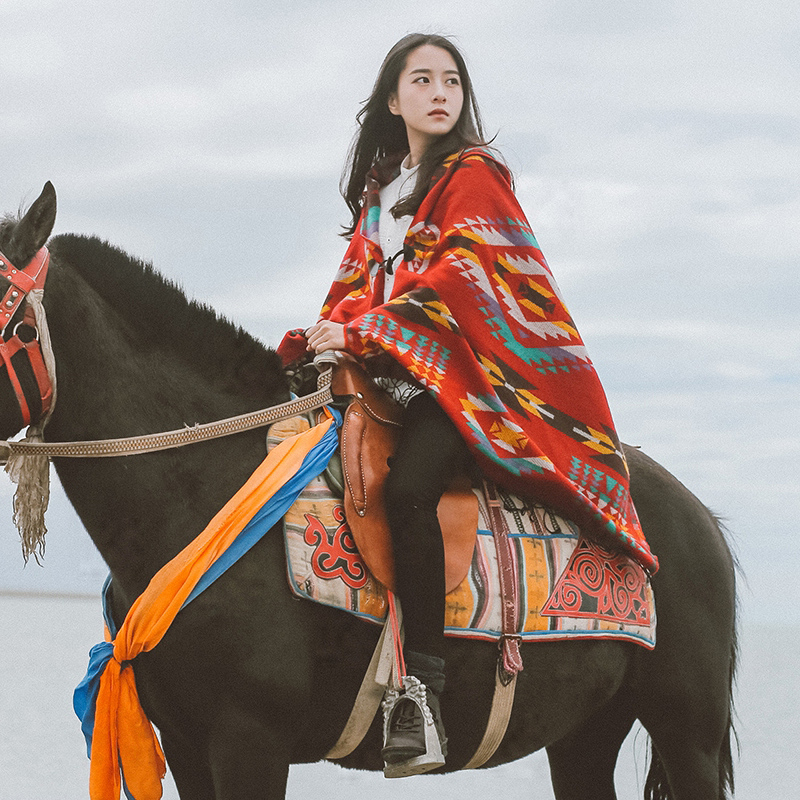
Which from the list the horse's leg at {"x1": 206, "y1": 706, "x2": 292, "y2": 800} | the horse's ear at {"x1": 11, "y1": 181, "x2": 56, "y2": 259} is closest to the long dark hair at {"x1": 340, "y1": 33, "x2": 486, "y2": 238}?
the horse's ear at {"x1": 11, "y1": 181, "x2": 56, "y2": 259}

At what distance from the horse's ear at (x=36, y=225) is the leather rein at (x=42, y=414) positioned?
0.15 feet

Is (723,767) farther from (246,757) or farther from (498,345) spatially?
(246,757)

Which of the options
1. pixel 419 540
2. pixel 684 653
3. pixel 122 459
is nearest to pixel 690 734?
pixel 684 653

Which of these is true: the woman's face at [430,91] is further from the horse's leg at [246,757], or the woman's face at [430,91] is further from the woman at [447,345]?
the horse's leg at [246,757]

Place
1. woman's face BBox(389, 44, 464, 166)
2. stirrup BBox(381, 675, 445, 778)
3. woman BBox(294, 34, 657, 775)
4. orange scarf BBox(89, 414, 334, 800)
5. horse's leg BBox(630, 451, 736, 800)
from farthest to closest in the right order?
horse's leg BBox(630, 451, 736, 800)
woman's face BBox(389, 44, 464, 166)
woman BBox(294, 34, 657, 775)
stirrup BBox(381, 675, 445, 778)
orange scarf BBox(89, 414, 334, 800)

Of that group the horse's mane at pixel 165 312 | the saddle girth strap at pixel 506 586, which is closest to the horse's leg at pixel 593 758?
the saddle girth strap at pixel 506 586

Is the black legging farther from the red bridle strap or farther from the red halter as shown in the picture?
the red bridle strap

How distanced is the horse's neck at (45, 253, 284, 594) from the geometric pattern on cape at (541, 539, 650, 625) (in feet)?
4.19

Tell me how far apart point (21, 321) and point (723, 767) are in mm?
3391

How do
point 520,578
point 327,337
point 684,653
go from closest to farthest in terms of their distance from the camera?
point 327,337, point 520,578, point 684,653

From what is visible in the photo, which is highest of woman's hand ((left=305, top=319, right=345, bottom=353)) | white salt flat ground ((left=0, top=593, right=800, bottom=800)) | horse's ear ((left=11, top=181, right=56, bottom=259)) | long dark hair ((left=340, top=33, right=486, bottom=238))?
long dark hair ((left=340, top=33, right=486, bottom=238))

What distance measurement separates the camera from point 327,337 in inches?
143

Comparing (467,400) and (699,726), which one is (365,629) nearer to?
(467,400)

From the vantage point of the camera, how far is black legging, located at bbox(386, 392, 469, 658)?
3.40m
